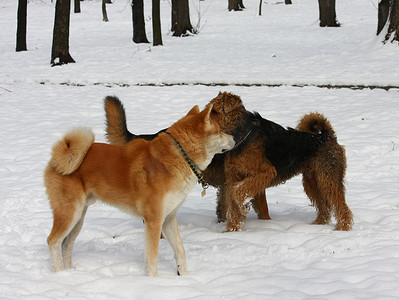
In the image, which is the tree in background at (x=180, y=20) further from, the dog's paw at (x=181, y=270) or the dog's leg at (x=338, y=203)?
the dog's paw at (x=181, y=270)

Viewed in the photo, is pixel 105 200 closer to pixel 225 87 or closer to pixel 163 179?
pixel 163 179

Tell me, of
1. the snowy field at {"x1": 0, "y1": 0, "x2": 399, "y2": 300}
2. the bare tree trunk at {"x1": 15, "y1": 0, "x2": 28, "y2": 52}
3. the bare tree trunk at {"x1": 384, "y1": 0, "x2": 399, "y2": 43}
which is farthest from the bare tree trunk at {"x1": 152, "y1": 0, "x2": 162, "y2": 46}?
the bare tree trunk at {"x1": 384, "y1": 0, "x2": 399, "y2": 43}

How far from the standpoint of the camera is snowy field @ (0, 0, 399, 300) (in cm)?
420

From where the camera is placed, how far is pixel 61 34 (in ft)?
52.3

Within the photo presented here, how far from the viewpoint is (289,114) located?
10711mm

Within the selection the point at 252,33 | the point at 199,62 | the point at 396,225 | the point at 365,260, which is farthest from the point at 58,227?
the point at 252,33

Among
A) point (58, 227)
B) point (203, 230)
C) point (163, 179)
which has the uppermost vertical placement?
point (163, 179)

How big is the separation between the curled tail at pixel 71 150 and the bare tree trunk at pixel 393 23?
11.5 metres

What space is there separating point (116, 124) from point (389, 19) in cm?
1104

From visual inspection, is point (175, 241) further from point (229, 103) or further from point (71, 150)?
point (229, 103)

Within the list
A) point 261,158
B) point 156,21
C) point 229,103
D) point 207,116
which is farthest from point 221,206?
point 156,21

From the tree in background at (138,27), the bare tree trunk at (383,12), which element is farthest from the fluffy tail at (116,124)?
the tree in background at (138,27)

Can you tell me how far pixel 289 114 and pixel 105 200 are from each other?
690 cm

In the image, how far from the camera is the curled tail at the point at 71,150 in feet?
14.4
